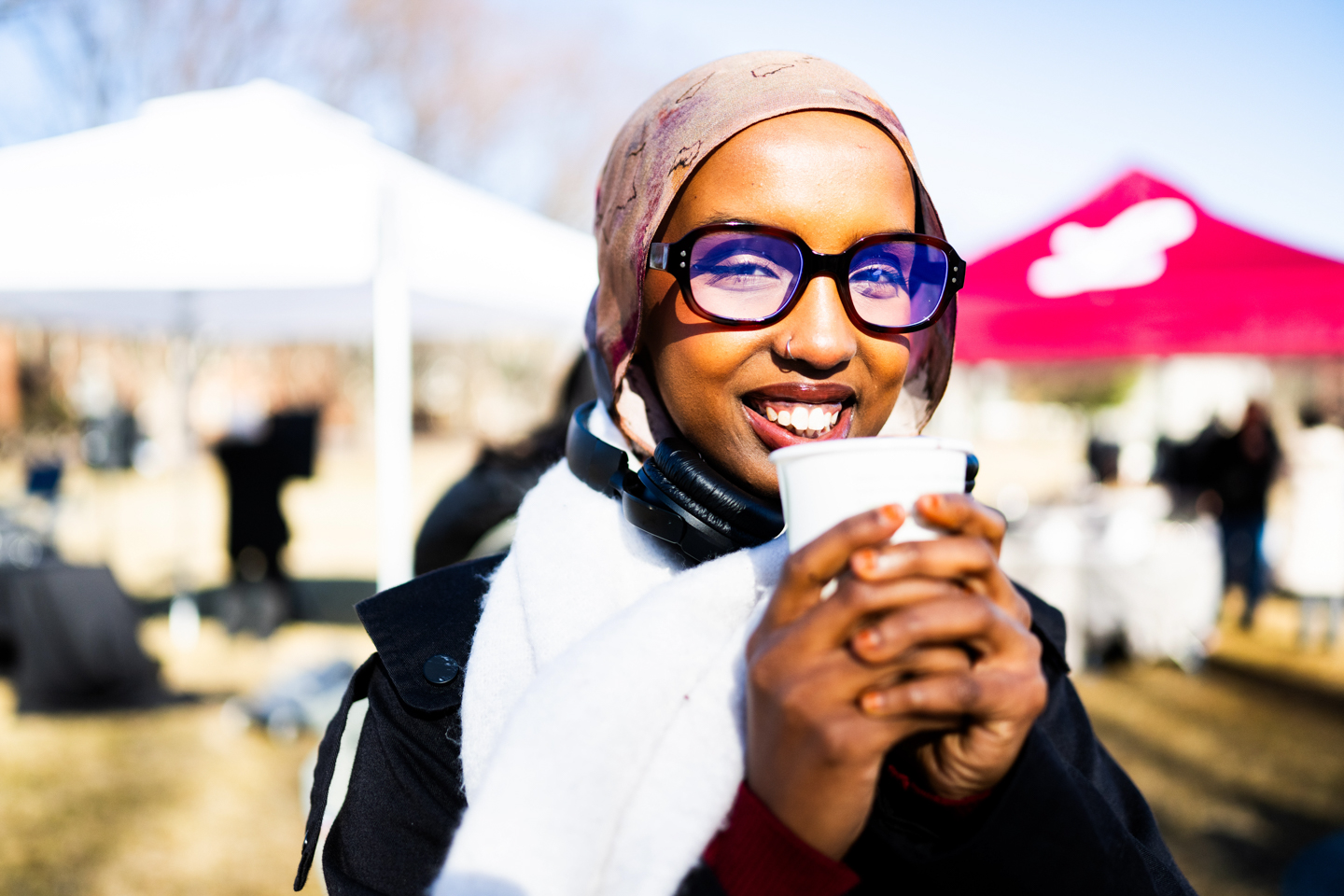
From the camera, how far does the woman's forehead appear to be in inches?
39.9

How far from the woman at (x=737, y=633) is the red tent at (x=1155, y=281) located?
4400mm

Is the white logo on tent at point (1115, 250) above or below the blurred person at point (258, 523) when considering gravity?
above

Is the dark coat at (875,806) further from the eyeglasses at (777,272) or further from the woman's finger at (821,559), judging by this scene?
the eyeglasses at (777,272)

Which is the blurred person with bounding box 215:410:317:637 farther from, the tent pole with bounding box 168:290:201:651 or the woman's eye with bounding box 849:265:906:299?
the woman's eye with bounding box 849:265:906:299

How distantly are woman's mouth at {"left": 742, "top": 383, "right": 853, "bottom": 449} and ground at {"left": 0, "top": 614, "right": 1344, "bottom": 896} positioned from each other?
12.1 ft

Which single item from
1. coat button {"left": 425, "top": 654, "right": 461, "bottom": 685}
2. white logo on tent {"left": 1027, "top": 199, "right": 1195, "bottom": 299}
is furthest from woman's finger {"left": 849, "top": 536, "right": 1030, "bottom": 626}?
white logo on tent {"left": 1027, "top": 199, "right": 1195, "bottom": 299}

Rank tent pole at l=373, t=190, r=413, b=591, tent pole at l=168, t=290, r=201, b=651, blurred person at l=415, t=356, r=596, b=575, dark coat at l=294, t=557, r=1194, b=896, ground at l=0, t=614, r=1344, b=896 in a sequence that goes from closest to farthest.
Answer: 1. dark coat at l=294, t=557, r=1194, b=896
2. blurred person at l=415, t=356, r=596, b=575
3. tent pole at l=373, t=190, r=413, b=591
4. ground at l=0, t=614, r=1344, b=896
5. tent pole at l=168, t=290, r=201, b=651

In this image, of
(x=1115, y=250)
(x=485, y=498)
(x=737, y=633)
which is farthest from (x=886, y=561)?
(x=1115, y=250)

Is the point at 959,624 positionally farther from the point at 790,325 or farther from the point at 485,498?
the point at 485,498

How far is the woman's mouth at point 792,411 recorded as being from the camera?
1.04m

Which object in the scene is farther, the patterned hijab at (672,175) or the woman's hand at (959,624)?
the patterned hijab at (672,175)

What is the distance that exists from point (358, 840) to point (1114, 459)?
33.7 feet

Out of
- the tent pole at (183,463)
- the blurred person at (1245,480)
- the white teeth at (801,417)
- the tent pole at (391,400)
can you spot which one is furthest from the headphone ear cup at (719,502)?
the blurred person at (1245,480)

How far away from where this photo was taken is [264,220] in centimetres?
360
